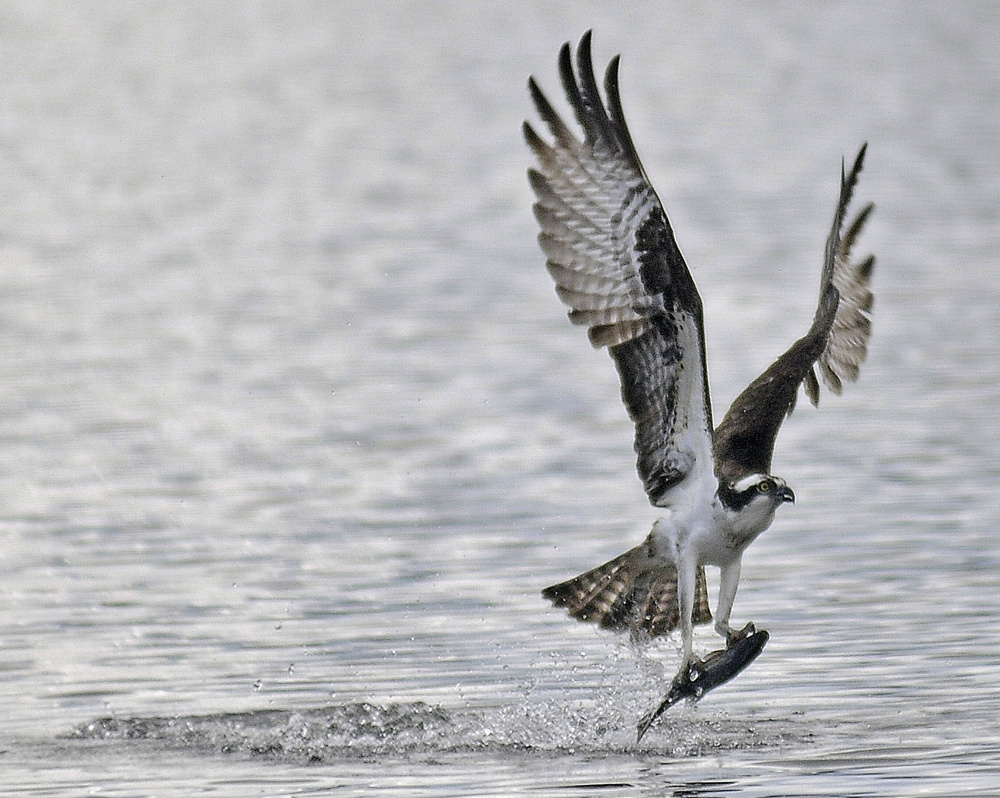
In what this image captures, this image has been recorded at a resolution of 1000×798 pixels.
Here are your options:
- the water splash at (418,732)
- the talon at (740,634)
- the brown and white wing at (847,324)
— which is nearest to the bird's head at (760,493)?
the talon at (740,634)

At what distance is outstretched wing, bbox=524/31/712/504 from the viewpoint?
8.48m

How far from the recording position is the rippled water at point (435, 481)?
29.0 ft

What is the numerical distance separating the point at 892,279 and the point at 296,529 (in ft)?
31.2

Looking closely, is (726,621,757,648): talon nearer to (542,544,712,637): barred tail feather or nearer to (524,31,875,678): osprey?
(524,31,875,678): osprey

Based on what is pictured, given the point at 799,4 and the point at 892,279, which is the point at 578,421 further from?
the point at 799,4

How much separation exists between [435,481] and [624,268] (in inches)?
206

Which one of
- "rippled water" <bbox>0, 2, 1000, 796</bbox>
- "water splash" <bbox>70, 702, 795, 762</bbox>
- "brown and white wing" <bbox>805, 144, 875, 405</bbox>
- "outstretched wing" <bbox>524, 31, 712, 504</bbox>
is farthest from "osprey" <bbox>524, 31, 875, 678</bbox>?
"brown and white wing" <bbox>805, 144, 875, 405</bbox>

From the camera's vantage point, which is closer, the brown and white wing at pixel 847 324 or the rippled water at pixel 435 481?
the rippled water at pixel 435 481

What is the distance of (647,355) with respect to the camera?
865 centimetres

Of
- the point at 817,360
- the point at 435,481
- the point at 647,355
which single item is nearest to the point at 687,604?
the point at 647,355

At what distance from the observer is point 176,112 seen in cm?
3834

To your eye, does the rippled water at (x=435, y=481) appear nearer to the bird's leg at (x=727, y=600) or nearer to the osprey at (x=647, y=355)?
the bird's leg at (x=727, y=600)

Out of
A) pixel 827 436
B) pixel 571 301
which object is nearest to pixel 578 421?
pixel 827 436

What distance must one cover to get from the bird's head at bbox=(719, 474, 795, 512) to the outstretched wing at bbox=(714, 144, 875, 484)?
6.0 inches
